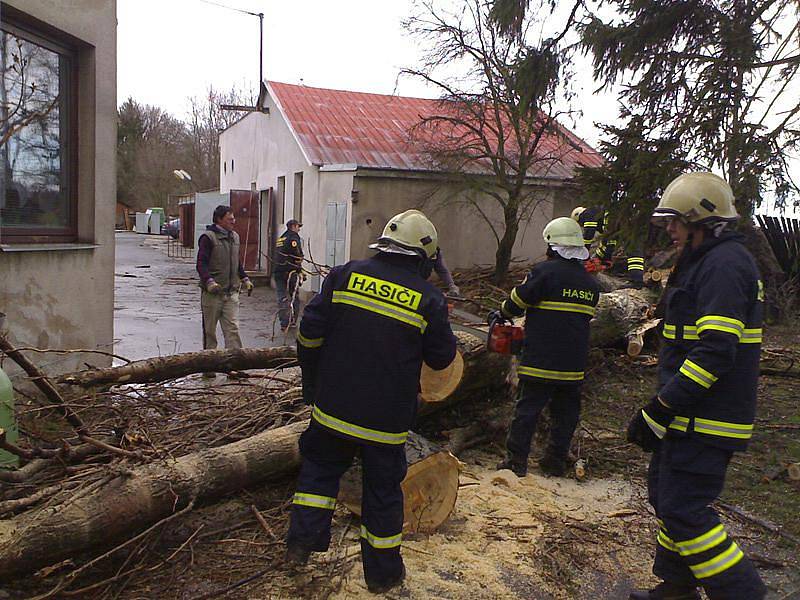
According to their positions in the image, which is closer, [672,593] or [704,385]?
[704,385]

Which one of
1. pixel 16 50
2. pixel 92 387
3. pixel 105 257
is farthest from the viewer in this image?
pixel 105 257

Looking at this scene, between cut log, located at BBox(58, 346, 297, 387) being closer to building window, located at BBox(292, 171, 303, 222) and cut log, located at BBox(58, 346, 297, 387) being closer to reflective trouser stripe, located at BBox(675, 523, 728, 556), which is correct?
reflective trouser stripe, located at BBox(675, 523, 728, 556)

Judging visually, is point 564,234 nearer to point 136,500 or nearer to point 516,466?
point 516,466

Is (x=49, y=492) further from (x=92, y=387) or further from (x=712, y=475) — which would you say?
(x=712, y=475)

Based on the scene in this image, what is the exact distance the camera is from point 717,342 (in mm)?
A: 2895

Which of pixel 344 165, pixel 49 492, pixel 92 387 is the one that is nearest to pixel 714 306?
pixel 49 492

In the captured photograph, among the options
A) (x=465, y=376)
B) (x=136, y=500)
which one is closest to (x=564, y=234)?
(x=465, y=376)

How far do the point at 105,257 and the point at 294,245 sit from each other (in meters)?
3.71

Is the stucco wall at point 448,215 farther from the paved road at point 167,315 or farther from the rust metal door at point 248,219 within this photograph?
the rust metal door at point 248,219

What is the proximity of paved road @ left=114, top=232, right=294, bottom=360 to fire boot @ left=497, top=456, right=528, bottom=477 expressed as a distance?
3745 mm

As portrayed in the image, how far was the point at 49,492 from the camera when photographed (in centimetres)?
329

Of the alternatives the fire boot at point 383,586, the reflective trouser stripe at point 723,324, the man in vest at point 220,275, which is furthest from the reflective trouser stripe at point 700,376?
the man in vest at point 220,275

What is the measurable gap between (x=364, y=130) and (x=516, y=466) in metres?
13.3

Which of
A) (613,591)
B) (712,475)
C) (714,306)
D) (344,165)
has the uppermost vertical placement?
(344,165)
